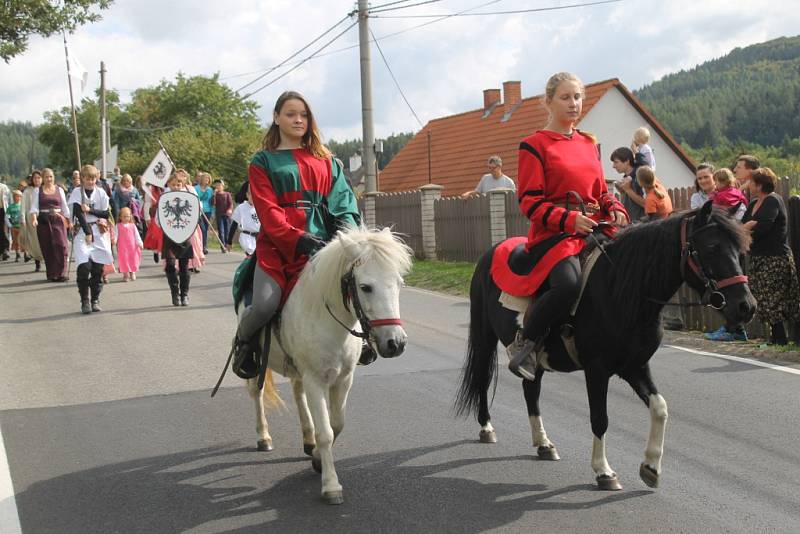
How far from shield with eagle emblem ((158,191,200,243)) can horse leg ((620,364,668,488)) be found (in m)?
10.8

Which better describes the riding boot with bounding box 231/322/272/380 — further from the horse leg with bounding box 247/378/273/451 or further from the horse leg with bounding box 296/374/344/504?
the horse leg with bounding box 296/374/344/504

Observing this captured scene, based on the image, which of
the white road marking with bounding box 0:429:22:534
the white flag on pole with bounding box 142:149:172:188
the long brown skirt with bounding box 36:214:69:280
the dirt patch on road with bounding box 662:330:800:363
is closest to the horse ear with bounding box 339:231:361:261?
the white road marking with bounding box 0:429:22:534

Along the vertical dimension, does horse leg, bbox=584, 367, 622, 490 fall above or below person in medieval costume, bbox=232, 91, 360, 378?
below

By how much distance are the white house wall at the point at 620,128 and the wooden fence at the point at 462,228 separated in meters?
21.2

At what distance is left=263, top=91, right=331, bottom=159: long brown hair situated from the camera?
19.6ft

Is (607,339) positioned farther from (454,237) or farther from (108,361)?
(454,237)

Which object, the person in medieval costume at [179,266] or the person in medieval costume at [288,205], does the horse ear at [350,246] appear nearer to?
the person in medieval costume at [288,205]

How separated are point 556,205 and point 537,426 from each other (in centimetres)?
150

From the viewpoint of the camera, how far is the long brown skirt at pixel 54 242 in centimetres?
1812

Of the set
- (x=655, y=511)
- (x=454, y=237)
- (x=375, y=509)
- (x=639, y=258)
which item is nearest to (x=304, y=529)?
(x=375, y=509)

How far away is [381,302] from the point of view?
194 inches

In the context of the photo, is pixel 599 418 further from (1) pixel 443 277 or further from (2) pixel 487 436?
(1) pixel 443 277

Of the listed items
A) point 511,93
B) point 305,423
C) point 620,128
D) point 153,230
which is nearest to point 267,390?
point 305,423

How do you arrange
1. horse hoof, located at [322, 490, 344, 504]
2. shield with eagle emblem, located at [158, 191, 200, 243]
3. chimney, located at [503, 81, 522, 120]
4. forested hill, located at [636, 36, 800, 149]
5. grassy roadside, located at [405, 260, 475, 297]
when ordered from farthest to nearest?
forested hill, located at [636, 36, 800, 149] → chimney, located at [503, 81, 522, 120] → grassy roadside, located at [405, 260, 475, 297] → shield with eagle emblem, located at [158, 191, 200, 243] → horse hoof, located at [322, 490, 344, 504]
